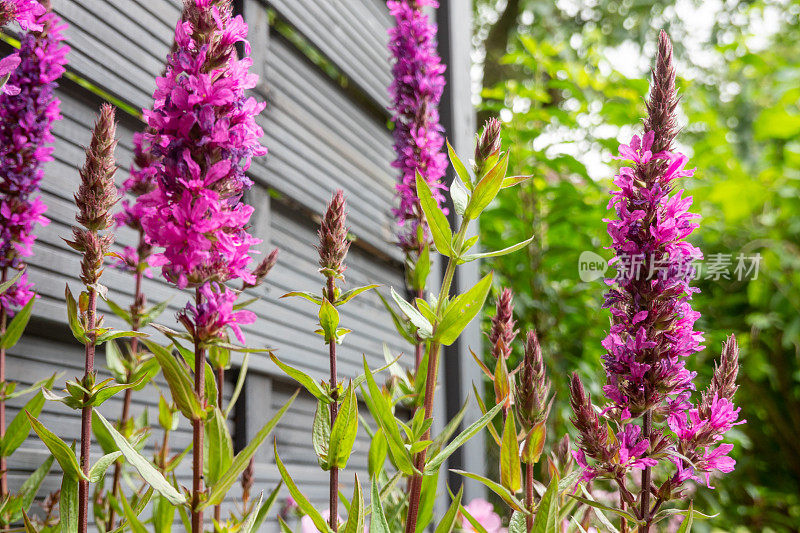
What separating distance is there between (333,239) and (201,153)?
0.15 meters

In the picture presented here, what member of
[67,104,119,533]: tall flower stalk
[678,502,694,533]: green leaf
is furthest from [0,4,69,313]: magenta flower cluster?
[678,502,694,533]: green leaf

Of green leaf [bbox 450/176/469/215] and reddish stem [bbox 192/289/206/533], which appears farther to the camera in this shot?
green leaf [bbox 450/176/469/215]

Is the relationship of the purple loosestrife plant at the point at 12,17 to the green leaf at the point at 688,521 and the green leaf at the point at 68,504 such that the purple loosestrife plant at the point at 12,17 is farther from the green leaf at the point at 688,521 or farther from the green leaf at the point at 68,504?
the green leaf at the point at 688,521

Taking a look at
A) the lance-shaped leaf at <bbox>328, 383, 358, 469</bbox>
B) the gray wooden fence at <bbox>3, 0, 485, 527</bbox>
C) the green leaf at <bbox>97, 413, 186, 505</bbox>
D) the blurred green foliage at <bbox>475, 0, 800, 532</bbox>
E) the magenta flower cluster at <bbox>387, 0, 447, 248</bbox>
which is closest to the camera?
the green leaf at <bbox>97, 413, 186, 505</bbox>

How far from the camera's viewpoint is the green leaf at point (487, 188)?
0.58 metres

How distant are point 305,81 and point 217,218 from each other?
1075 mm

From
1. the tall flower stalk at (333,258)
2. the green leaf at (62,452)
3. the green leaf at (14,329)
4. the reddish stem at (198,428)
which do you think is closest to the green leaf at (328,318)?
the tall flower stalk at (333,258)

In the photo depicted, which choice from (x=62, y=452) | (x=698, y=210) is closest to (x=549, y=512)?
(x=62, y=452)

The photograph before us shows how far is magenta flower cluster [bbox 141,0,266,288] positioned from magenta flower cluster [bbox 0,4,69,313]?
0.86 ft

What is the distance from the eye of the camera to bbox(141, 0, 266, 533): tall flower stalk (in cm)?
49

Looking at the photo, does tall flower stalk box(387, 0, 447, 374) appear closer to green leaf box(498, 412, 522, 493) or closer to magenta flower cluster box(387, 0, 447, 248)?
magenta flower cluster box(387, 0, 447, 248)

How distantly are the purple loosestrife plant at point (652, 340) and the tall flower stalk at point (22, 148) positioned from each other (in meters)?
0.59

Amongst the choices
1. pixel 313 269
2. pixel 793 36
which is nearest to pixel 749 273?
pixel 313 269

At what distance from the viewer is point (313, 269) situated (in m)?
1.48
